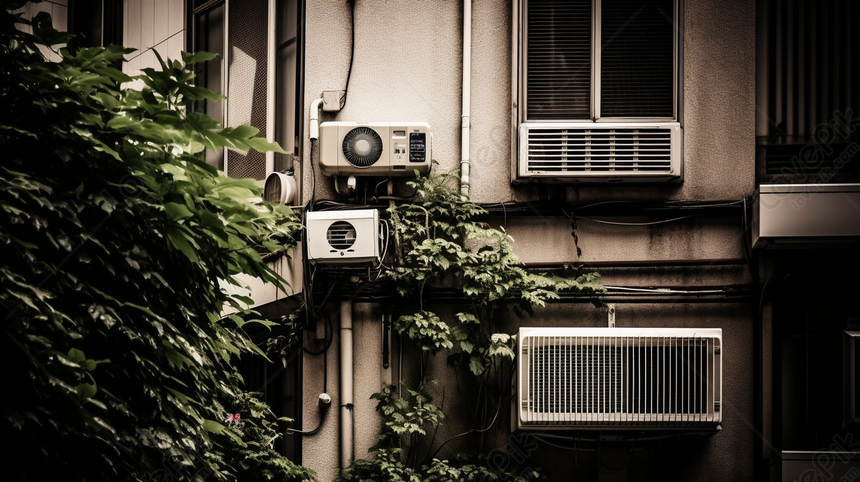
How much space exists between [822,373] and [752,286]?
0.95m

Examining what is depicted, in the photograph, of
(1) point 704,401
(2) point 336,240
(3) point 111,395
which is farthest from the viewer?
(2) point 336,240

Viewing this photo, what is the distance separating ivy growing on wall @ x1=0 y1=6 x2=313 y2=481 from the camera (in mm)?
3314

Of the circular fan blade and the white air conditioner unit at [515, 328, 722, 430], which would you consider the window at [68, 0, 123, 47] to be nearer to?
the circular fan blade

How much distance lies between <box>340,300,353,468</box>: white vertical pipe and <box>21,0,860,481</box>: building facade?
0.02 meters

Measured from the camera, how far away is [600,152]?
7305 mm

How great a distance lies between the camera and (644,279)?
24.4 ft

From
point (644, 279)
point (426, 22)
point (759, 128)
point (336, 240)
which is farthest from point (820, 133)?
point (336, 240)

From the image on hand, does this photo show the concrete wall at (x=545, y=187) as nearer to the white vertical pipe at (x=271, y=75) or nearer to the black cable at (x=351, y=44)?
the black cable at (x=351, y=44)

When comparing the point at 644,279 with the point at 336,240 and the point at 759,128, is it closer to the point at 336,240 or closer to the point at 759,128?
the point at 759,128

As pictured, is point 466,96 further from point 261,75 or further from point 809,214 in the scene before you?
point 809,214

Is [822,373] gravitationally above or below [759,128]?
below

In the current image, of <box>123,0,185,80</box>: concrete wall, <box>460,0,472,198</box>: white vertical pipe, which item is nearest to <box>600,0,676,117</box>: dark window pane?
<box>460,0,472,198</box>: white vertical pipe

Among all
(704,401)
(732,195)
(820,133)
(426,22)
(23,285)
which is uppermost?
(426,22)

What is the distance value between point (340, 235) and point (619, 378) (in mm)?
2607
